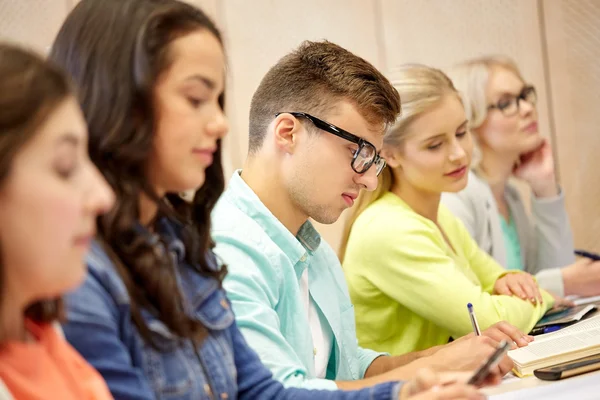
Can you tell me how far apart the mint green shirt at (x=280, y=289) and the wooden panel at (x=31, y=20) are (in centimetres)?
162

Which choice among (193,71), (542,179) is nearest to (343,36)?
(542,179)

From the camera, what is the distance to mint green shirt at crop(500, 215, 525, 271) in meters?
2.78

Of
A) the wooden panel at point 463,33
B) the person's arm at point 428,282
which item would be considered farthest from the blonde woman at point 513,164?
the person's arm at point 428,282

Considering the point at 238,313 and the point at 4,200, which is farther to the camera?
the point at 238,313

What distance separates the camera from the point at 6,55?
2.26 ft

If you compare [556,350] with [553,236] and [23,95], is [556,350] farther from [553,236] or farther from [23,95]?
[553,236]

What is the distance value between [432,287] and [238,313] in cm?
65

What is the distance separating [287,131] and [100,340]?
0.80 m

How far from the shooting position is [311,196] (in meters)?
1.54

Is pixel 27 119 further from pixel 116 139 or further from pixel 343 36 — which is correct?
pixel 343 36

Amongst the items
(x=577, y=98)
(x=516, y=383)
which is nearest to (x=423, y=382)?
(x=516, y=383)

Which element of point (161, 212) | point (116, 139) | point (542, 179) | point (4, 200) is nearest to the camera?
point (4, 200)

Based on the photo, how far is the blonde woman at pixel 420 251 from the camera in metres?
1.80

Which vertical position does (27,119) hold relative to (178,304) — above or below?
above
